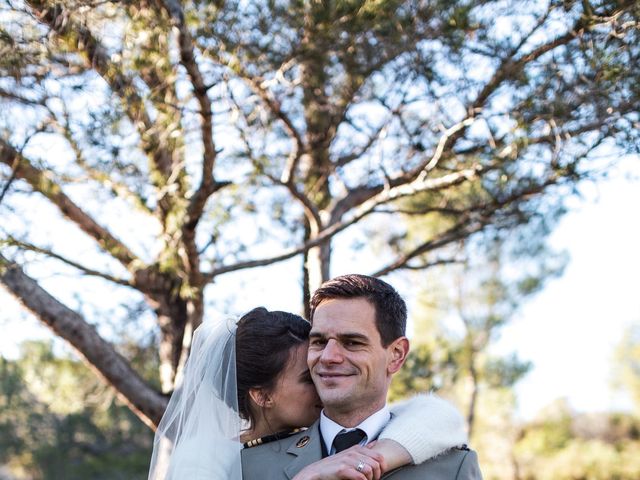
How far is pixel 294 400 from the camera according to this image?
10.3ft

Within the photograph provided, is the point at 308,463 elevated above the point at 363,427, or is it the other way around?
the point at 363,427

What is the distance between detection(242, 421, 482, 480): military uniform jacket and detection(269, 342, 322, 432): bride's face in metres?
0.14

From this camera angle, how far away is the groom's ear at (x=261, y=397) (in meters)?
3.20

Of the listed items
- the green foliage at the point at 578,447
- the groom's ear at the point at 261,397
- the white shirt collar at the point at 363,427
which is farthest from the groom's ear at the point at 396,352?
the green foliage at the point at 578,447

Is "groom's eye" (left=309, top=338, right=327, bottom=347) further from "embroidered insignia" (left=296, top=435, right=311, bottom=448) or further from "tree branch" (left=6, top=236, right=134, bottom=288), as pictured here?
"tree branch" (left=6, top=236, right=134, bottom=288)

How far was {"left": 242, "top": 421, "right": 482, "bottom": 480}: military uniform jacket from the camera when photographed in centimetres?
281

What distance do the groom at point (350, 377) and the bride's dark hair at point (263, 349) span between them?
25 cm

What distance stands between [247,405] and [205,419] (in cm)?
23

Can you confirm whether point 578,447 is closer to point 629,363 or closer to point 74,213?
point 629,363

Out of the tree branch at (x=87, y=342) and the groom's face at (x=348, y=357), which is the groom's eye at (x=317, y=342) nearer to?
the groom's face at (x=348, y=357)

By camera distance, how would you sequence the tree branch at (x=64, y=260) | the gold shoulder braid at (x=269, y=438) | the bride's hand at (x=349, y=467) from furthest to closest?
1. the tree branch at (x=64, y=260)
2. the gold shoulder braid at (x=269, y=438)
3. the bride's hand at (x=349, y=467)

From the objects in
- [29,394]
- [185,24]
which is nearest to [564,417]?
[29,394]

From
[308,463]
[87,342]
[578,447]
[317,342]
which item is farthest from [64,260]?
[578,447]

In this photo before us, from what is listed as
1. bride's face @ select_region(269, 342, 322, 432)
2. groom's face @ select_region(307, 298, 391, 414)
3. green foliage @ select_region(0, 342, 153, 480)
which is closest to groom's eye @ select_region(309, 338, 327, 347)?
groom's face @ select_region(307, 298, 391, 414)
